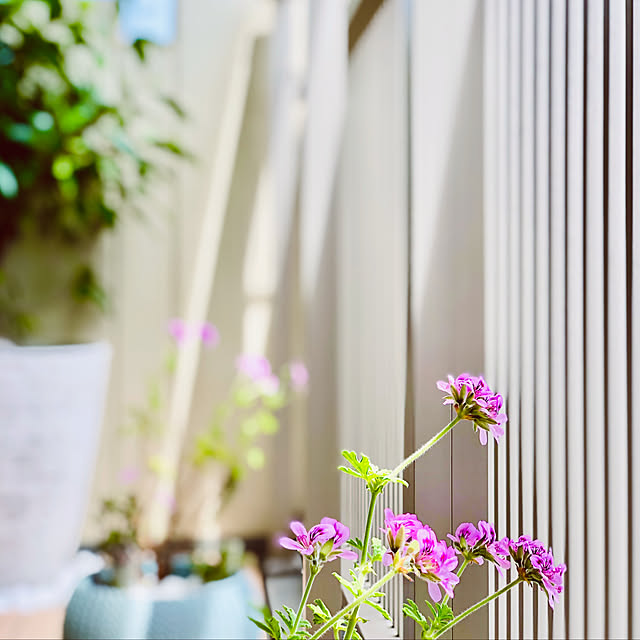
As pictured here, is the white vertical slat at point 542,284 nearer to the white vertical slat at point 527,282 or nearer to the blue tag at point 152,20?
the white vertical slat at point 527,282

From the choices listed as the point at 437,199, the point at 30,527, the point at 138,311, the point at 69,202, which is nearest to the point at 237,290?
the point at 138,311

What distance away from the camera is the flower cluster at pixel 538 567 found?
355mm

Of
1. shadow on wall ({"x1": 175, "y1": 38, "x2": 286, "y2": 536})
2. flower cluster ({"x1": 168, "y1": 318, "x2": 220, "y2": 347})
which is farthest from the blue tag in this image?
flower cluster ({"x1": 168, "y1": 318, "x2": 220, "y2": 347})

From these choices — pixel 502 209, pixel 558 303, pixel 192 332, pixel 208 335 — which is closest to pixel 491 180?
pixel 502 209

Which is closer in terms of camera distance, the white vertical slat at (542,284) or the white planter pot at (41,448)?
the white vertical slat at (542,284)

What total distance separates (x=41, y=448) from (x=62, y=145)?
2.17 ft

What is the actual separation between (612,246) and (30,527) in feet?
4.09

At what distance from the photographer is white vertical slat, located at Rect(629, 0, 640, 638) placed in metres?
0.39

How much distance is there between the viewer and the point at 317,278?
1052mm

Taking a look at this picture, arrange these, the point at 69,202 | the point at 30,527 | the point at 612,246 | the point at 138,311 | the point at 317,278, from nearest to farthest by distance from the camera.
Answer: the point at 612,246 → the point at 317,278 → the point at 30,527 → the point at 69,202 → the point at 138,311

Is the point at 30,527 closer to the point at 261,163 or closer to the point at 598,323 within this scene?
the point at 261,163

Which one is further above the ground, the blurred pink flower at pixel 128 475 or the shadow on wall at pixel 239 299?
the shadow on wall at pixel 239 299

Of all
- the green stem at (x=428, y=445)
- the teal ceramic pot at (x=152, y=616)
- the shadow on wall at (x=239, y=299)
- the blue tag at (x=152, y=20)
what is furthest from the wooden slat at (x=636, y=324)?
the blue tag at (x=152, y=20)

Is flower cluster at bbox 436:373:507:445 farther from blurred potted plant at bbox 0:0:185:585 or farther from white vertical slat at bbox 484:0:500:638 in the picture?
blurred potted plant at bbox 0:0:185:585
